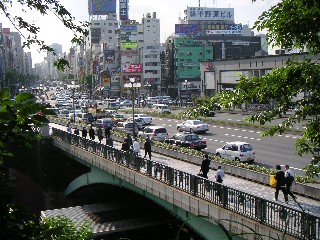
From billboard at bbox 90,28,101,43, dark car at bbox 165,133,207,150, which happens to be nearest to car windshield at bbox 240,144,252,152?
dark car at bbox 165,133,207,150

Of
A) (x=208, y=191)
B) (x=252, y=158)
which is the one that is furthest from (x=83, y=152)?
(x=208, y=191)

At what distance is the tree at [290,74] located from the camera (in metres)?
7.48

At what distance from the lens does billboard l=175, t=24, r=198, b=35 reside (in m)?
118

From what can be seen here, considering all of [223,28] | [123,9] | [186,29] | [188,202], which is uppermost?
[123,9]

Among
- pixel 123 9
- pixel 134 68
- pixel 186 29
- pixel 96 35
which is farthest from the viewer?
pixel 96 35

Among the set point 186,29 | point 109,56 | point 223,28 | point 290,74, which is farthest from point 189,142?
point 223,28

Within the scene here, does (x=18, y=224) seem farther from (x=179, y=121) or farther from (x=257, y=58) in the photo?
(x=257, y=58)

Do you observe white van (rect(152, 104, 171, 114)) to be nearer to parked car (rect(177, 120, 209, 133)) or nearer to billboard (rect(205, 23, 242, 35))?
parked car (rect(177, 120, 209, 133))

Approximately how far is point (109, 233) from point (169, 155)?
6566 mm

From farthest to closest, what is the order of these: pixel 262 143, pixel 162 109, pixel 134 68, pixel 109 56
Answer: pixel 109 56, pixel 134 68, pixel 162 109, pixel 262 143

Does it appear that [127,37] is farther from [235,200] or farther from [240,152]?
[235,200]

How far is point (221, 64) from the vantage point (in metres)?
72.1

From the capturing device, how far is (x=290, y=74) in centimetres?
779

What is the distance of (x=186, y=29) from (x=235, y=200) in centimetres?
11099
